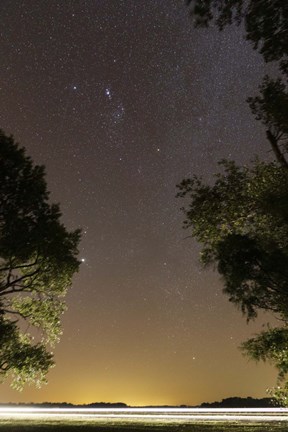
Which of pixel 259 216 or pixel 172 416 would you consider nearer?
pixel 259 216

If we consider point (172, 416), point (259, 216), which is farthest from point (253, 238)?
point (172, 416)

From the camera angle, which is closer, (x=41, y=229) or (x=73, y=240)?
(x=41, y=229)

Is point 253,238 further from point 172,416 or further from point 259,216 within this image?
point 172,416

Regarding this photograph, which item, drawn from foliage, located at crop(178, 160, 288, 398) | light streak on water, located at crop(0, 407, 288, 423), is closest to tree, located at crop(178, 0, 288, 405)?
foliage, located at crop(178, 160, 288, 398)

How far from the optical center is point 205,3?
525 inches

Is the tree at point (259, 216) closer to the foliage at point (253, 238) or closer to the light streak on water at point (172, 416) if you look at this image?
the foliage at point (253, 238)

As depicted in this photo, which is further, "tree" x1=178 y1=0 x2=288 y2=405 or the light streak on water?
the light streak on water

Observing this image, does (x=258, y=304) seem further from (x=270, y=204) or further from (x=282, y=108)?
(x=282, y=108)

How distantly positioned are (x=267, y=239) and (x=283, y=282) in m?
2.70

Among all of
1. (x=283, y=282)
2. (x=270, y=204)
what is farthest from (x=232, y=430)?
(x=270, y=204)

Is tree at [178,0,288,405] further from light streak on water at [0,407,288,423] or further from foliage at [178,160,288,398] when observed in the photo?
light streak on water at [0,407,288,423]

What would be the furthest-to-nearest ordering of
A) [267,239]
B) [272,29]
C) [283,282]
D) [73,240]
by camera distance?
[73,240], [267,239], [283,282], [272,29]

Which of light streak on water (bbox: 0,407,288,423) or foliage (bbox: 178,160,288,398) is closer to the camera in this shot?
foliage (bbox: 178,160,288,398)

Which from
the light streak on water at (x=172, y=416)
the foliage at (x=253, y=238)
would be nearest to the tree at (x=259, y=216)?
the foliage at (x=253, y=238)
